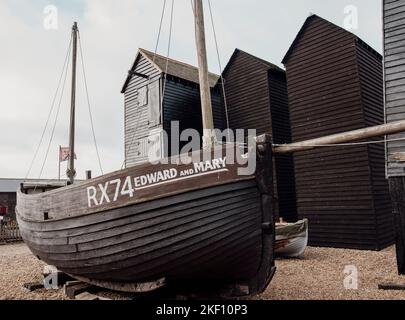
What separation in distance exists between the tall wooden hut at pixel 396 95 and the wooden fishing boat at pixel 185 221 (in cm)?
491

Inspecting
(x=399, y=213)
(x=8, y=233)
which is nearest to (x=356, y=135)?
(x=399, y=213)

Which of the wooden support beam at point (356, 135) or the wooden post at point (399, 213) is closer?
the wooden support beam at point (356, 135)

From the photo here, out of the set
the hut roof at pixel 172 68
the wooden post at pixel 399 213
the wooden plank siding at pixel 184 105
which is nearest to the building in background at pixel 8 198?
the hut roof at pixel 172 68

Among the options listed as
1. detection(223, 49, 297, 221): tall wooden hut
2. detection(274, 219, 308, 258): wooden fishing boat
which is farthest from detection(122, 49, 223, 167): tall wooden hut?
detection(274, 219, 308, 258): wooden fishing boat

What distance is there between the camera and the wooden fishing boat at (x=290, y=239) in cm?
981

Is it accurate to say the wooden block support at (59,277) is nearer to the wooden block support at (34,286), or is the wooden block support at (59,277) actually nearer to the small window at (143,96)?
the wooden block support at (34,286)

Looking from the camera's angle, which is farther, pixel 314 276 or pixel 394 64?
pixel 394 64

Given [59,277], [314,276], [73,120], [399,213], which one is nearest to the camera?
[59,277]

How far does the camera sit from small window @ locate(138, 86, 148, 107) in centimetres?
1784

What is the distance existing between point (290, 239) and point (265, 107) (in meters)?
7.24

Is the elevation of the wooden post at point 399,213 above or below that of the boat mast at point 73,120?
below

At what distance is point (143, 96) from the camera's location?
59.1 ft

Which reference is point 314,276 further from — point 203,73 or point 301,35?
point 301,35
